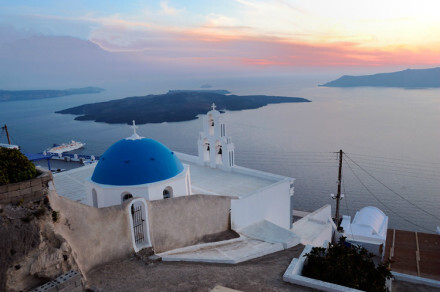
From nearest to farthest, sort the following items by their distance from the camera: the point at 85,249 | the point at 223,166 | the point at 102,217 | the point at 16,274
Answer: the point at 16,274
the point at 85,249
the point at 102,217
the point at 223,166

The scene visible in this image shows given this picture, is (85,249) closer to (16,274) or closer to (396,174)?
(16,274)

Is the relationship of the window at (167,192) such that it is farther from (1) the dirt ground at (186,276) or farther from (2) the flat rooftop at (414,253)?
(2) the flat rooftop at (414,253)

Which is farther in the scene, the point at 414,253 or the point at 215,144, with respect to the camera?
the point at 215,144

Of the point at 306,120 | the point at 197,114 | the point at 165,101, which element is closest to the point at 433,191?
the point at 306,120

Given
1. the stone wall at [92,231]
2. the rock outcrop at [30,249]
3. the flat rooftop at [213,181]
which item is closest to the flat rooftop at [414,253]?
the flat rooftop at [213,181]

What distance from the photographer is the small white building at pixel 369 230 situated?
15.2 meters

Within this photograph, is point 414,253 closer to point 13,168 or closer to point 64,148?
point 13,168

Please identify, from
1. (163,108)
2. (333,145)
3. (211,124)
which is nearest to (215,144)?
(211,124)

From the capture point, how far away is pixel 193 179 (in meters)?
15.4

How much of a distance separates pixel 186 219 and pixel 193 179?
15.4ft

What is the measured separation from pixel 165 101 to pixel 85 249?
8453 cm

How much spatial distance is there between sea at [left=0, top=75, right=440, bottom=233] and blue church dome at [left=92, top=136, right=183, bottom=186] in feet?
37.0

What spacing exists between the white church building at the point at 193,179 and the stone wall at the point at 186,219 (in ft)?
2.56

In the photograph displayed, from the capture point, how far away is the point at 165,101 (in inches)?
3541
